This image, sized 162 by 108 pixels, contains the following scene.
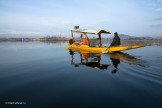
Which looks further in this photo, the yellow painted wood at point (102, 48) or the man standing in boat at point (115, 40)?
the man standing in boat at point (115, 40)

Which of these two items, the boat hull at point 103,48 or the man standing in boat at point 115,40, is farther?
the man standing in boat at point 115,40

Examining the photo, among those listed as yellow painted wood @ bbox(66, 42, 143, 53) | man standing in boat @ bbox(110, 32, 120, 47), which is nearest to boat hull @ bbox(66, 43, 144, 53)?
yellow painted wood @ bbox(66, 42, 143, 53)

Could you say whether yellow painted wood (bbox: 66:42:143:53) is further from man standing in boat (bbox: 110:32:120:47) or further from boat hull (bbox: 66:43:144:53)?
man standing in boat (bbox: 110:32:120:47)

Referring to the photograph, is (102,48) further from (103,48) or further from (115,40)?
(115,40)

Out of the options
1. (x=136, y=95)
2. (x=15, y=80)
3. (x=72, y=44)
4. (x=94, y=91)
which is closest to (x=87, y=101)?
(x=94, y=91)

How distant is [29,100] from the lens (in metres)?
6.80

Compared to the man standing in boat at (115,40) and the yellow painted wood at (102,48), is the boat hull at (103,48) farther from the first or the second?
the man standing in boat at (115,40)

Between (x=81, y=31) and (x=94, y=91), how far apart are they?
20.1 m

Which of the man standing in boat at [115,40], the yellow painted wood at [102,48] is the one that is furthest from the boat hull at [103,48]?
the man standing in boat at [115,40]

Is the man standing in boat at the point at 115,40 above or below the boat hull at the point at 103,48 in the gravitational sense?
above

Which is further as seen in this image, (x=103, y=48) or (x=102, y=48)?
(x=102, y=48)

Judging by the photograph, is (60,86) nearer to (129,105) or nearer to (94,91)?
(94,91)

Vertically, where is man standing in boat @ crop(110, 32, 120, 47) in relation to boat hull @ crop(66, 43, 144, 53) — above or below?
above

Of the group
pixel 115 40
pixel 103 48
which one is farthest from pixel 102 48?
pixel 115 40
